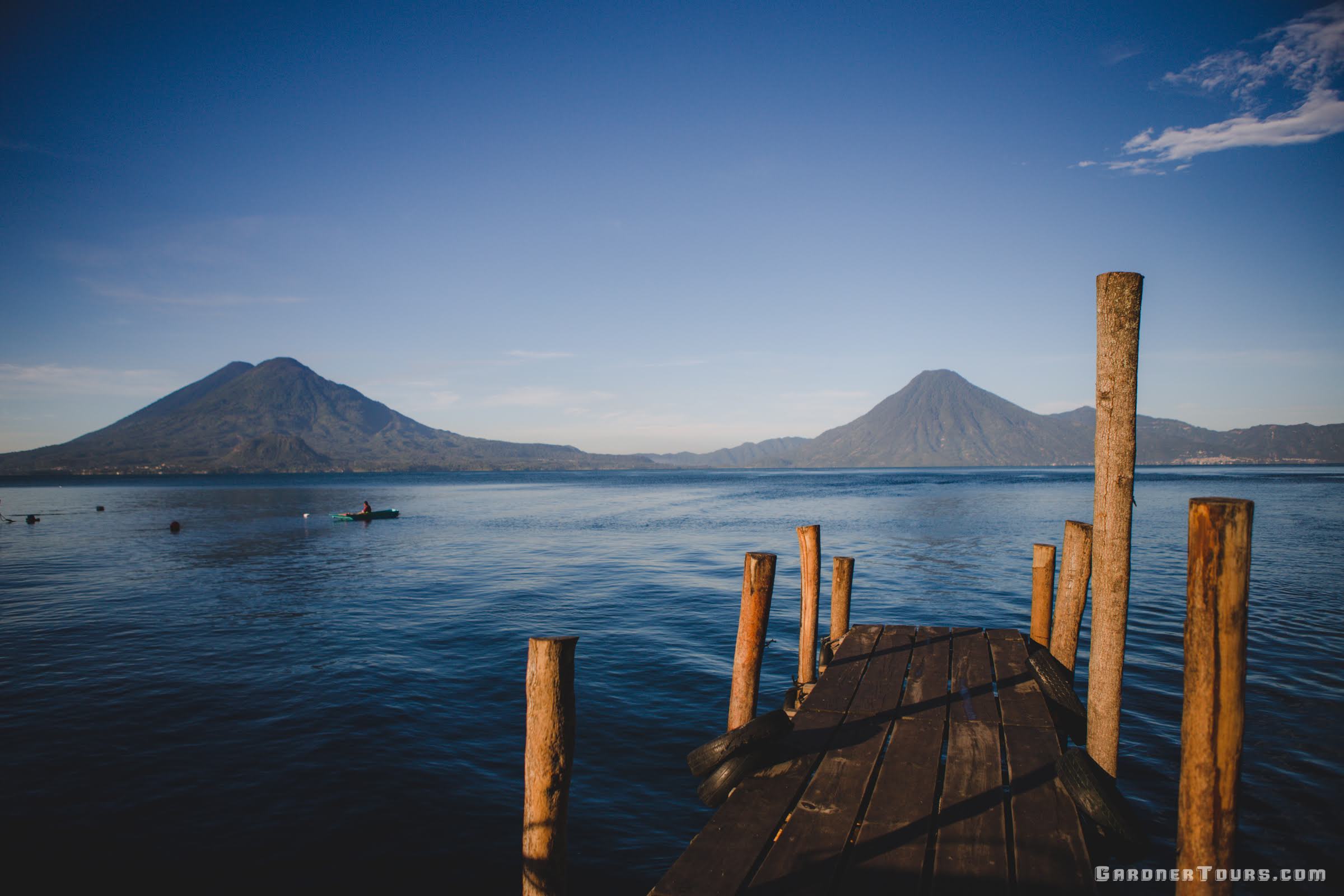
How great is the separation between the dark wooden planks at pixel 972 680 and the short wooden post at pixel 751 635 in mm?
2254

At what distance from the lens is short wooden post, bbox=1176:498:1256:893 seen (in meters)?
3.56

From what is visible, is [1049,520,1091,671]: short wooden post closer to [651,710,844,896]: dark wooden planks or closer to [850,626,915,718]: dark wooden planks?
[850,626,915,718]: dark wooden planks

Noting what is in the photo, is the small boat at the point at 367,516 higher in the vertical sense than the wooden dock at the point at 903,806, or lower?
lower

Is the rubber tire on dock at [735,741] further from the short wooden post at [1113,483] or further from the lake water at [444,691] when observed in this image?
the short wooden post at [1113,483]

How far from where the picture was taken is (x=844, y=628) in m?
11.5

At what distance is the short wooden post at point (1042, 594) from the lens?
10.4 meters

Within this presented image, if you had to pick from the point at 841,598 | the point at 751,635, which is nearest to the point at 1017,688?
the point at 751,635

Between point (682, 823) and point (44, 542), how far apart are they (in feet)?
157

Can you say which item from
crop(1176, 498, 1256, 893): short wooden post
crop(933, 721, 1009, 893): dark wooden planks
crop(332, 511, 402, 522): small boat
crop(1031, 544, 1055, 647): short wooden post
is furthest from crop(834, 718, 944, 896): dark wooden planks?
crop(332, 511, 402, 522): small boat

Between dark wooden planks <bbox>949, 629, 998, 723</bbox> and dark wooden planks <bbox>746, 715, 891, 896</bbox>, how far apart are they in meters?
1.22

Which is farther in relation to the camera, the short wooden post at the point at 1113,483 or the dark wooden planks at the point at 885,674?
the dark wooden planks at the point at 885,674

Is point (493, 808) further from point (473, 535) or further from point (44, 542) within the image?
point (44, 542)

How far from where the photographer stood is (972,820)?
5020 millimetres

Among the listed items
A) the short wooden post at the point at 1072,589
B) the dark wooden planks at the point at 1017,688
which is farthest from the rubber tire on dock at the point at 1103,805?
the short wooden post at the point at 1072,589
